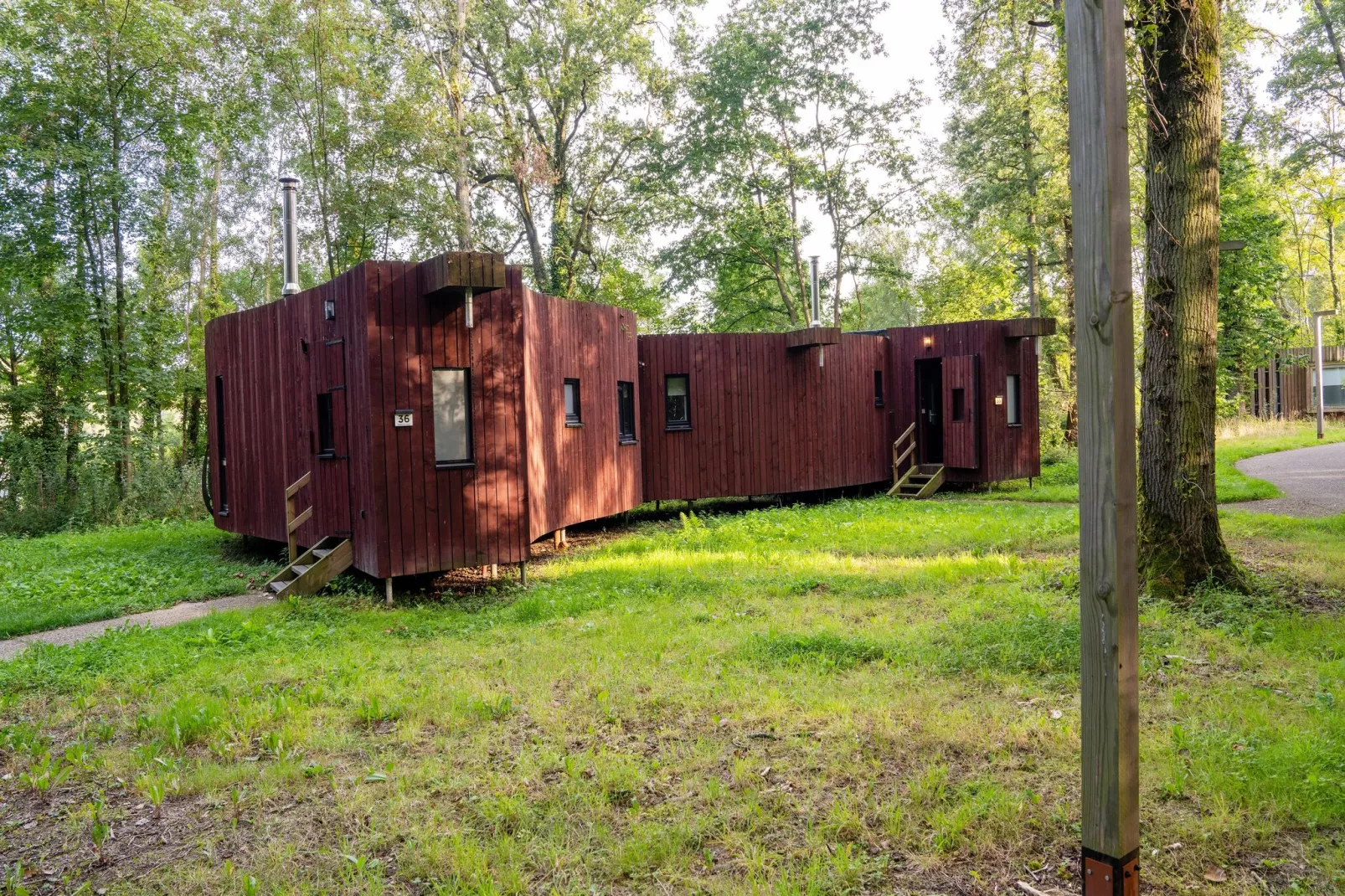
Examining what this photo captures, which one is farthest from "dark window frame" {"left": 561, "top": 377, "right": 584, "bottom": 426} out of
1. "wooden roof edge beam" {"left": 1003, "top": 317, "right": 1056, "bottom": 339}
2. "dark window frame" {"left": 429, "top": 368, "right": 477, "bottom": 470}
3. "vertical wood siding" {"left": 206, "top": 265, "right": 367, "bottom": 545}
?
"wooden roof edge beam" {"left": 1003, "top": 317, "right": 1056, "bottom": 339}

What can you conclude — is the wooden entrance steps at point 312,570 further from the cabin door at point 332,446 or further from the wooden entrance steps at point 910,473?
the wooden entrance steps at point 910,473

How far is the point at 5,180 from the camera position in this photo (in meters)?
15.8

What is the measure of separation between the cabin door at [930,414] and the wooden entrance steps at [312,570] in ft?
41.8

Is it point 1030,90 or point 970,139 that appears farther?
point 970,139

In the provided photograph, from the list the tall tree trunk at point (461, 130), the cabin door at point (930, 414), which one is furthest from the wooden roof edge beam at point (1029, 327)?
the tall tree trunk at point (461, 130)

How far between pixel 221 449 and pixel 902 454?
43.0 ft

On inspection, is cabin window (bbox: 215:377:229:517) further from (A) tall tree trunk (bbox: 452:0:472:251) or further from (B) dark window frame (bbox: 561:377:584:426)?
(A) tall tree trunk (bbox: 452:0:472:251)

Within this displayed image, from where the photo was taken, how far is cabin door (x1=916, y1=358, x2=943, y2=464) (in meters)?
17.9

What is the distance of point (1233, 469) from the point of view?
14.7 m

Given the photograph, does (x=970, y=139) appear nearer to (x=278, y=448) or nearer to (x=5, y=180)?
(x=278, y=448)

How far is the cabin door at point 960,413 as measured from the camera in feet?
54.1

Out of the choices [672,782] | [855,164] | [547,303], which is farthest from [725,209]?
[672,782]

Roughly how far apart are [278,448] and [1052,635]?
9.38 m

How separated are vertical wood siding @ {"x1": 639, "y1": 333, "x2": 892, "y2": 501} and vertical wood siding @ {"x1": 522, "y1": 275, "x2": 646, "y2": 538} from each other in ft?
2.59
